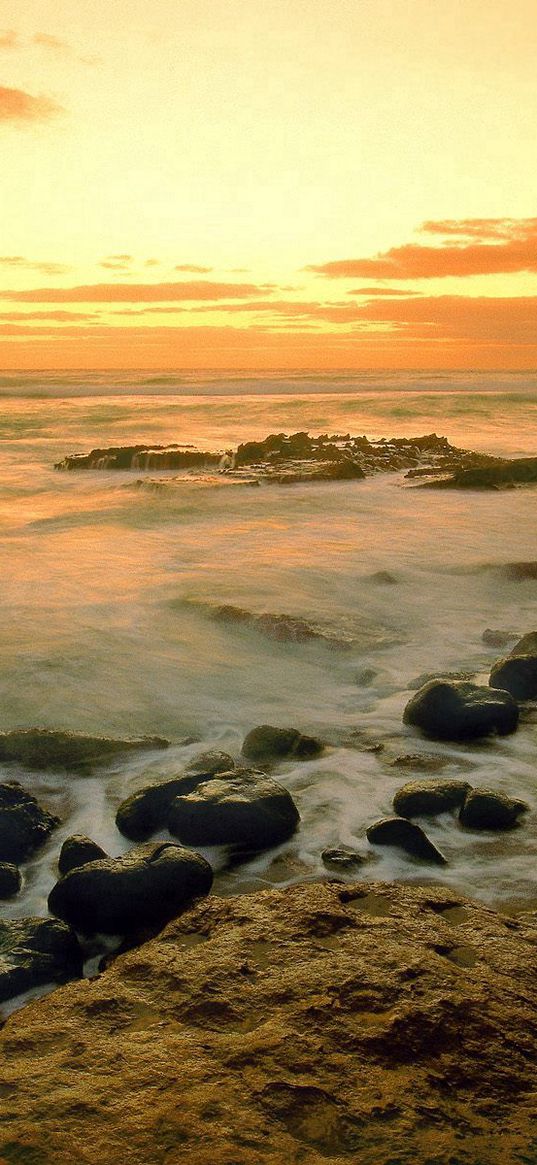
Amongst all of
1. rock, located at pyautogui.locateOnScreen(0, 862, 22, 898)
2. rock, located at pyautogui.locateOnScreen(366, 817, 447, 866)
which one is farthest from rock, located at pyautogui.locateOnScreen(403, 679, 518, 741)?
rock, located at pyautogui.locateOnScreen(0, 862, 22, 898)

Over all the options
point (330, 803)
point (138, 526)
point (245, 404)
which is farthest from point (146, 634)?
point (245, 404)

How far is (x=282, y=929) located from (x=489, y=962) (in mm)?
764

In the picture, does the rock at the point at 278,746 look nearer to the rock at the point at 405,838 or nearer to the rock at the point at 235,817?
the rock at the point at 235,817

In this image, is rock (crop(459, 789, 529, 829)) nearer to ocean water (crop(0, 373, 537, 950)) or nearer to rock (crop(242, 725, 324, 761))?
ocean water (crop(0, 373, 537, 950))

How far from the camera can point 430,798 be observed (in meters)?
4.96

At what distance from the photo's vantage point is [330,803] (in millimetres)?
5156

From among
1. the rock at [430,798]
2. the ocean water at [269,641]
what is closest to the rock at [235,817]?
the ocean water at [269,641]

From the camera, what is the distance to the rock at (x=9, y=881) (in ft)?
13.7

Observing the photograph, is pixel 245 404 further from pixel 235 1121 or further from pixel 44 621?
pixel 235 1121

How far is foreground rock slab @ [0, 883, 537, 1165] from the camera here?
231cm

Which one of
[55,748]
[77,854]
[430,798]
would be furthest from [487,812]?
[55,748]

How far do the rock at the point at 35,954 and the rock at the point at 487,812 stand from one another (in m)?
2.21

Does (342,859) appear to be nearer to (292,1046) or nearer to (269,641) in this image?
(292,1046)

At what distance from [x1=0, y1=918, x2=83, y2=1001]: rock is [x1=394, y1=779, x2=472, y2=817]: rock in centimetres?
205
